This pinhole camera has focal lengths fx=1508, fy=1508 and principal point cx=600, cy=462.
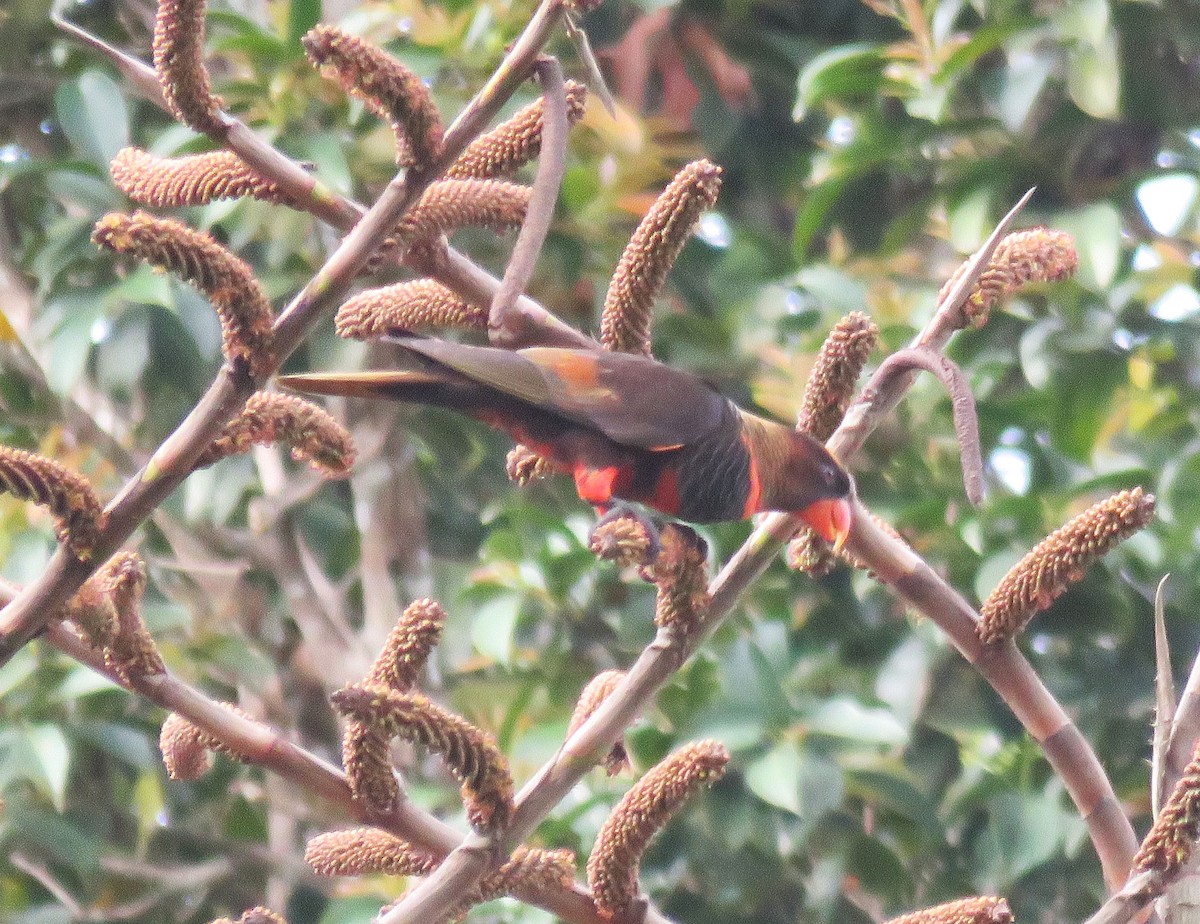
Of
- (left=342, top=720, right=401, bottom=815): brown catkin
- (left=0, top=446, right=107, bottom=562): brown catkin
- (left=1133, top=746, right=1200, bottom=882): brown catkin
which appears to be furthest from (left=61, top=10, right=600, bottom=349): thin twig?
(left=1133, top=746, right=1200, bottom=882): brown catkin

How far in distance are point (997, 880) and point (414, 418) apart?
1.53m

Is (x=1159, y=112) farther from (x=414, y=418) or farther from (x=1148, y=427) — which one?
(x=414, y=418)

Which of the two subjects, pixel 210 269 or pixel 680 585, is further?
pixel 680 585

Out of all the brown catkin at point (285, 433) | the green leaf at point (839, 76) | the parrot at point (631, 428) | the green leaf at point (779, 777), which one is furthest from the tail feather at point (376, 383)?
the green leaf at point (839, 76)

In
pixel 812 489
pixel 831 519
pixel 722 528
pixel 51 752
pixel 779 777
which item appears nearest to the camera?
pixel 831 519

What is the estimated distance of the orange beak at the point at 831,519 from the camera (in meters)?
1.26

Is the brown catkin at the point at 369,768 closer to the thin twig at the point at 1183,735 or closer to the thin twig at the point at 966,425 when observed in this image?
the thin twig at the point at 966,425

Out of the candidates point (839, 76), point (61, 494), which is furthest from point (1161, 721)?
point (839, 76)

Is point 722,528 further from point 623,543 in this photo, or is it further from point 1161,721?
point 623,543

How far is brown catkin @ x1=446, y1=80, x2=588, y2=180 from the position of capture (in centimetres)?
110

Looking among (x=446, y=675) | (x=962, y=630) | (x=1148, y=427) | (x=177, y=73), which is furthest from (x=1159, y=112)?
(x=177, y=73)

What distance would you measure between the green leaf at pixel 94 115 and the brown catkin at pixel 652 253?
193cm

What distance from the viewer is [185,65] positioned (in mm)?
927

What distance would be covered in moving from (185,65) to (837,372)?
559 millimetres
